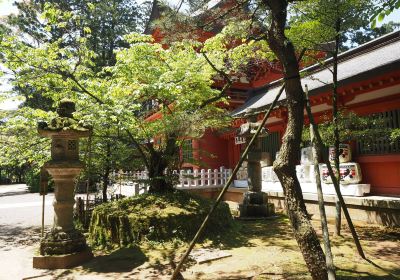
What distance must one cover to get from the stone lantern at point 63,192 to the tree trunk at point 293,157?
4341 mm

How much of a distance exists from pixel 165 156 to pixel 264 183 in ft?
18.6

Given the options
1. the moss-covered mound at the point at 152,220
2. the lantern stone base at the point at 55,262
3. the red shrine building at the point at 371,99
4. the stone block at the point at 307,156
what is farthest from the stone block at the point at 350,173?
the lantern stone base at the point at 55,262

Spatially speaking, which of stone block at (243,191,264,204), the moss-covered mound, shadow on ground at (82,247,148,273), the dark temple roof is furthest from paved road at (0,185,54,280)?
the dark temple roof

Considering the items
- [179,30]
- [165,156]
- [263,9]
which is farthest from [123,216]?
[263,9]

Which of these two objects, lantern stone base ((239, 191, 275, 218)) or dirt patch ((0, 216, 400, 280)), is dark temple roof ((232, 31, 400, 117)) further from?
dirt patch ((0, 216, 400, 280))

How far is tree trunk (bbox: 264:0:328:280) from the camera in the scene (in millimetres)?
3980

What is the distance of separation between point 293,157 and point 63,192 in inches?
191

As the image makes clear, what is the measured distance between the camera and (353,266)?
17.1ft

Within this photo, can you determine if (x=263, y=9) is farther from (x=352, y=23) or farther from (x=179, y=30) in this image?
(x=352, y=23)

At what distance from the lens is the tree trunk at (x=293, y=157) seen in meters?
3.98

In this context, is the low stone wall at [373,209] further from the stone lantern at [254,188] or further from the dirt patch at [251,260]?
the stone lantern at [254,188]

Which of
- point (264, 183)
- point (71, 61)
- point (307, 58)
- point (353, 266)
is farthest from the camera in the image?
point (264, 183)

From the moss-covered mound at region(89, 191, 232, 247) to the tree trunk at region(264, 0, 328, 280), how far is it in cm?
390

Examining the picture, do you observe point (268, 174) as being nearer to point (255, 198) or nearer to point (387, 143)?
point (255, 198)
